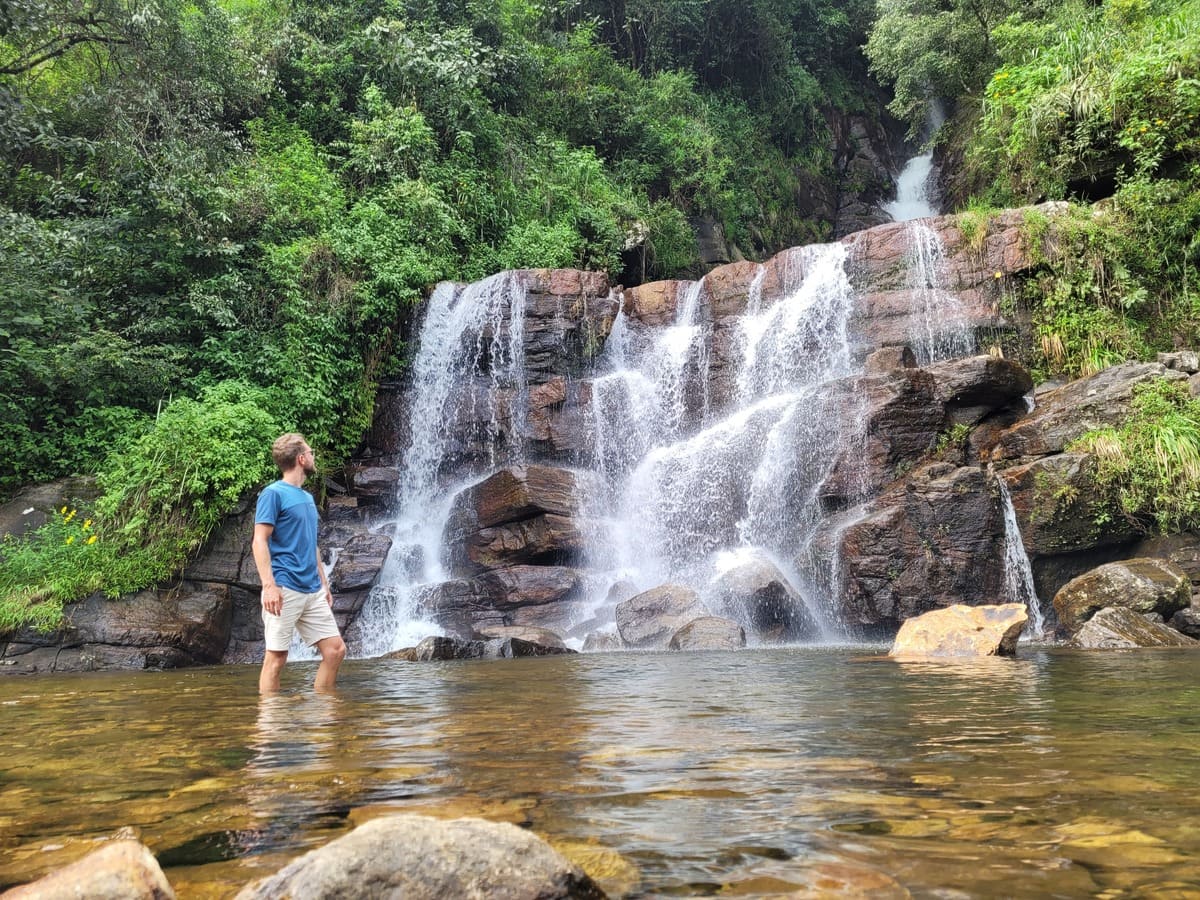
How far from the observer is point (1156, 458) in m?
10.2

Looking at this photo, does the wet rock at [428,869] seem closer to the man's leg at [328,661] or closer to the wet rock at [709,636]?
the man's leg at [328,661]

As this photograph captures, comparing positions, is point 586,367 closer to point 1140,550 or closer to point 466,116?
point 466,116

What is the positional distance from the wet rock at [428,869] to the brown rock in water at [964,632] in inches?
265

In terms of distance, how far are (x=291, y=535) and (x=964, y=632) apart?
5800mm

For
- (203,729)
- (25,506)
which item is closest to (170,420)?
(25,506)

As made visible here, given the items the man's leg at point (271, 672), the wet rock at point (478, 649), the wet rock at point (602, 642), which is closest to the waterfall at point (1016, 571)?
the wet rock at point (602, 642)

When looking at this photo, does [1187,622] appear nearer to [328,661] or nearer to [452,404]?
[328,661]

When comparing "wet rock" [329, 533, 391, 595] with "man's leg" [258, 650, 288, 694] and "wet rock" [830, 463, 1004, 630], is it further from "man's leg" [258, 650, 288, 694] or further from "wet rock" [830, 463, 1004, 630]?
"man's leg" [258, 650, 288, 694]

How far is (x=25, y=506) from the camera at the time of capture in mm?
11625

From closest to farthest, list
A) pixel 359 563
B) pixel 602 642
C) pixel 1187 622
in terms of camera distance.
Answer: pixel 1187 622 < pixel 602 642 < pixel 359 563

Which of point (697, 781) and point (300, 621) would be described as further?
point (300, 621)

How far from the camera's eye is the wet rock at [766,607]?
10.9 m

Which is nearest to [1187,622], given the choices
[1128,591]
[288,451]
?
[1128,591]

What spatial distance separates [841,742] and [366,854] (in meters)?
2.29
